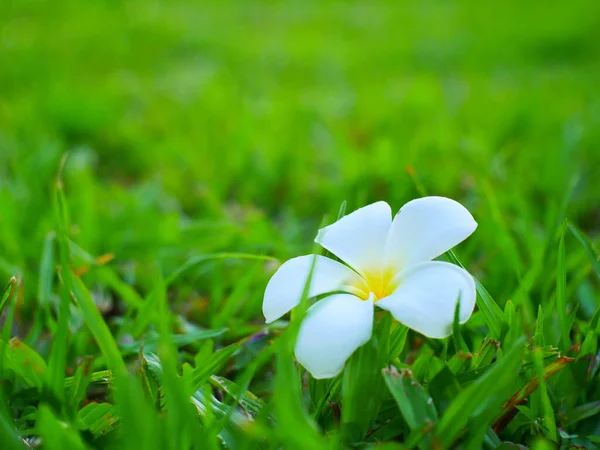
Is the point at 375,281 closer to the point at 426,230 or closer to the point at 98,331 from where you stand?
the point at 426,230

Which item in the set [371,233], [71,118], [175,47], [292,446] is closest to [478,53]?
[175,47]

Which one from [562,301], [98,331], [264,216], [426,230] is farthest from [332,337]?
[264,216]

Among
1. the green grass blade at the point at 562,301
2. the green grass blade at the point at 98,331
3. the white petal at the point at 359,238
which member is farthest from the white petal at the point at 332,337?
the green grass blade at the point at 562,301

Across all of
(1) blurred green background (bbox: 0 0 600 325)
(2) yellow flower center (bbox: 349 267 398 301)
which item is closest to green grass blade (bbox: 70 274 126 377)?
(2) yellow flower center (bbox: 349 267 398 301)

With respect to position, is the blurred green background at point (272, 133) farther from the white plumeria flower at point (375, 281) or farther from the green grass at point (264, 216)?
the white plumeria flower at point (375, 281)

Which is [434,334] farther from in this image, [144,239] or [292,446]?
[144,239]
